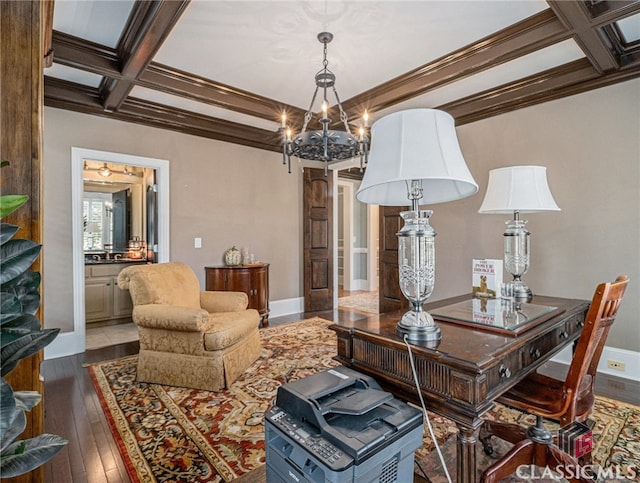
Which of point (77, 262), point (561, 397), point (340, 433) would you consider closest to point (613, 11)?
point (561, 397)

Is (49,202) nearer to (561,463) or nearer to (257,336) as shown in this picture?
(257,336)

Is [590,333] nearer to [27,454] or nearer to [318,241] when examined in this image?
[27,454]

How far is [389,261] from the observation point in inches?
189

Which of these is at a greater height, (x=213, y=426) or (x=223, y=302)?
(x=223, y=302)

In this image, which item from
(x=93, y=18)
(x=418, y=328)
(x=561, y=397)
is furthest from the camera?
(x=93, y=18)

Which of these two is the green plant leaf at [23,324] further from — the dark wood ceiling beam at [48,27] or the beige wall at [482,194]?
the beige wall at [482,194]

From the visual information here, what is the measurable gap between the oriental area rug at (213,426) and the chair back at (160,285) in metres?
0.68

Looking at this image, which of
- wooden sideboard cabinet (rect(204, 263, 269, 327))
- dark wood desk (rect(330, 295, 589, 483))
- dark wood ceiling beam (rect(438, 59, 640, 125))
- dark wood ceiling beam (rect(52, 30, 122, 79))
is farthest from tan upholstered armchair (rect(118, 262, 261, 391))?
dark wood ceiling beam (rect(438, 59, 640, 125))

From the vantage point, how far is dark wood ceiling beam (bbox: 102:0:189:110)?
2078 mm

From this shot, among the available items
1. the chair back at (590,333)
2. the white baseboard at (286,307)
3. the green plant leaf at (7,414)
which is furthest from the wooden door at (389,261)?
the green plant leaf at (7,414)

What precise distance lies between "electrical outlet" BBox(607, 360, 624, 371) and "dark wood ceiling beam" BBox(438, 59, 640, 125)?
2.43 metres

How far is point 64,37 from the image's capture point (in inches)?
99.2

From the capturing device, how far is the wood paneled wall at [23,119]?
3.48ft

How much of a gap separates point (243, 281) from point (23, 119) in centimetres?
324
